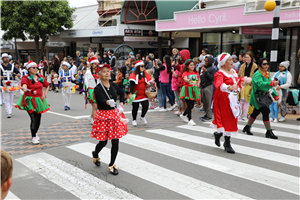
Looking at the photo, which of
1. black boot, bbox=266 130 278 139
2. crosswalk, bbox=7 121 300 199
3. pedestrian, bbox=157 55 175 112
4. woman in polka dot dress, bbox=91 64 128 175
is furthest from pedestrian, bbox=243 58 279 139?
pedestrian, bbox=157 55 175 112

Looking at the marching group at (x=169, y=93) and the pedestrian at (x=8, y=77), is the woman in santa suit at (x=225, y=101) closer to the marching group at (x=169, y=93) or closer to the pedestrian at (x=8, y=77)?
the marching group at (x=169, y=93)

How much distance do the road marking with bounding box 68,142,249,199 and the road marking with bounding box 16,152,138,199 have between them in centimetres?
63

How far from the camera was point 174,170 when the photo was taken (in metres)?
5.22

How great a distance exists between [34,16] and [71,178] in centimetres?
2499

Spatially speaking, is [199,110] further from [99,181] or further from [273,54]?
[99,181]

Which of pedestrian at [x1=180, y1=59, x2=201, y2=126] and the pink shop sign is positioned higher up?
the pink shop sign

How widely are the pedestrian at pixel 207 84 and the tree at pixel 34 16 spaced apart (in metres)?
20.0

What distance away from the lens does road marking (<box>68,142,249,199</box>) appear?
4277 mm

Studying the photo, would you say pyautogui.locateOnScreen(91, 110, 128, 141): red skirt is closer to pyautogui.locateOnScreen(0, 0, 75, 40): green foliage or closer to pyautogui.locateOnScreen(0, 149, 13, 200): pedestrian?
pyautogui.locateOnScreen(0, 149, 13, 200): pedestrian

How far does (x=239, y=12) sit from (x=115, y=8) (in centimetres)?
1586

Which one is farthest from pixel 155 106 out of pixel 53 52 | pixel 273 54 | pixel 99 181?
pixel 53 52

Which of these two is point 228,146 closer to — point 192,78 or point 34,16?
point 192,78

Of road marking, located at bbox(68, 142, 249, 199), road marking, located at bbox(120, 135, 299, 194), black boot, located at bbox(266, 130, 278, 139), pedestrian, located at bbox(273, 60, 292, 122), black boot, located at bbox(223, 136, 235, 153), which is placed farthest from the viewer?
pedestrian, located at bbox(273, 60, 292, 122)

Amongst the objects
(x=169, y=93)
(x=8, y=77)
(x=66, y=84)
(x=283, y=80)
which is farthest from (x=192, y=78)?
(x=8, y=77)
